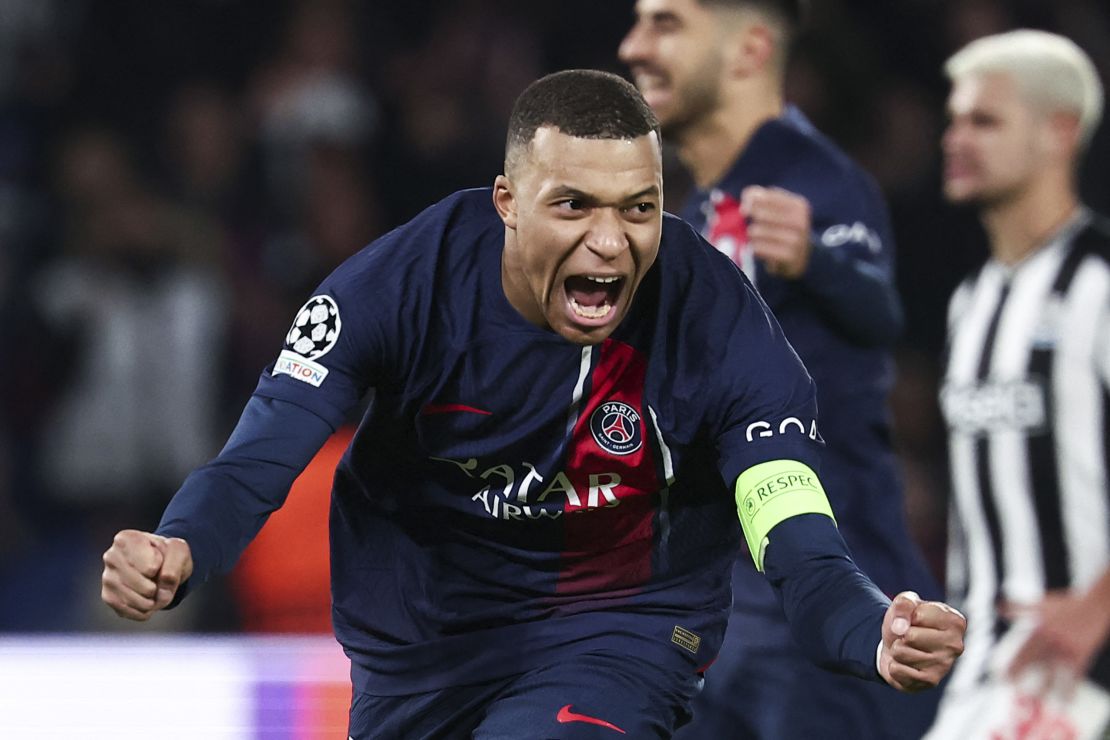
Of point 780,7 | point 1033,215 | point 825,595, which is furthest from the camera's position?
point 1033,215

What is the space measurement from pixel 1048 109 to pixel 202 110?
4.24 meters

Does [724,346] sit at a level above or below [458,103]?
above

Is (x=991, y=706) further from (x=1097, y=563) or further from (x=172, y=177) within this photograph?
(x=172, y=177)

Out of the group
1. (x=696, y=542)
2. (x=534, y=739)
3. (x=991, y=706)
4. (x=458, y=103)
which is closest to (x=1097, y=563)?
(x=991, y=706)

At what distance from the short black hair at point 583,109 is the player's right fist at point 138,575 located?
0.89m

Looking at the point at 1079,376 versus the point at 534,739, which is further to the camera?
the point at 1079,376

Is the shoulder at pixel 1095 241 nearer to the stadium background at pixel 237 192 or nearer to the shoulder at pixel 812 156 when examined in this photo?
the shoulder at pixel 812 156

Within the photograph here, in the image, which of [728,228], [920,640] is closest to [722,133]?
[728,228]

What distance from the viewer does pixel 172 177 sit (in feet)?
26.1

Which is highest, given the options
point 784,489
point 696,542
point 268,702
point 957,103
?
point 957,103

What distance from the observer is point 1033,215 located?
494cm

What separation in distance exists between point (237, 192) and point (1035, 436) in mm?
4209

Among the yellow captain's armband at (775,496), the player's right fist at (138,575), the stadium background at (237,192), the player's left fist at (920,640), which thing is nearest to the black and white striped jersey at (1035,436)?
the yellow captain's armband at (775,496)

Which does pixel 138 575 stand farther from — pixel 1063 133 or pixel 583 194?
pixel 1063 133
